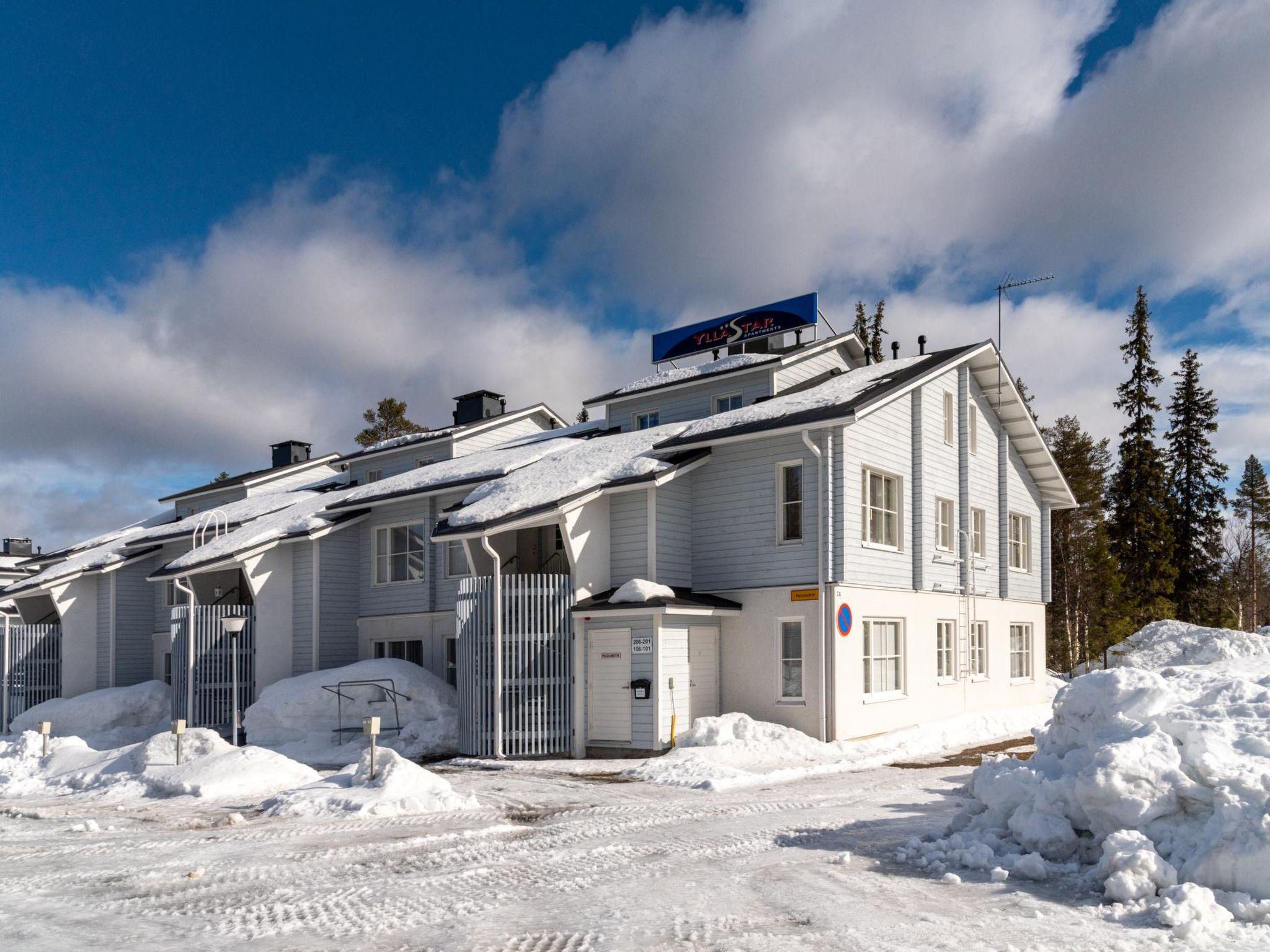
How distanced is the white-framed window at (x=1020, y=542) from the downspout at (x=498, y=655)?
48.2 ft

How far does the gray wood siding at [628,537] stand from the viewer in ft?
63.8

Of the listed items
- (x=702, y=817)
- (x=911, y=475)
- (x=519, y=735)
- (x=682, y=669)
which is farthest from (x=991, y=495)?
(x=702, y=817)

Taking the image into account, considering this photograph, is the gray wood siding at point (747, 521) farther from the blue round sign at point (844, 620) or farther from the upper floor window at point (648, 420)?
the upper floor window at point (648, 420)

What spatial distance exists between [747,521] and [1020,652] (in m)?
11.4

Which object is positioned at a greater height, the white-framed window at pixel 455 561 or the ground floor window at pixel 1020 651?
the white-framed window at pixel 455 561

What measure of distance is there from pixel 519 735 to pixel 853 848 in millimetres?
9544

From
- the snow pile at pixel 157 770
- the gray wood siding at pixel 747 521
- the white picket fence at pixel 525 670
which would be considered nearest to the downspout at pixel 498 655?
A: the white picket fence at pixel 525 670

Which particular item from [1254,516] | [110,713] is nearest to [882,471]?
[110,713]

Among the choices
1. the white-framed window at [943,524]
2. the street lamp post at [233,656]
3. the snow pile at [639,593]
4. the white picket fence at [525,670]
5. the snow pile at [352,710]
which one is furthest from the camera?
the white-framed window at [943,524]

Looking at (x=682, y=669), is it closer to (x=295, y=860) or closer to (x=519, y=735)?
(x=519, y=735)

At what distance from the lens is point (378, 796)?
517 inches

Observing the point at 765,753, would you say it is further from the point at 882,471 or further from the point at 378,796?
the point at 378,796

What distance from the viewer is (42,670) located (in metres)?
30.4

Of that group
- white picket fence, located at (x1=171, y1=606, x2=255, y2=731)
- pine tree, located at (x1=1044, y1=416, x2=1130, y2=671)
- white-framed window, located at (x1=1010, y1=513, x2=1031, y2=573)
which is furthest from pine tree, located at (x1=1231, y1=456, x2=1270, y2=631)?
white picket fence, located at (x1=171, y1=606, x2=255, y2=731)
